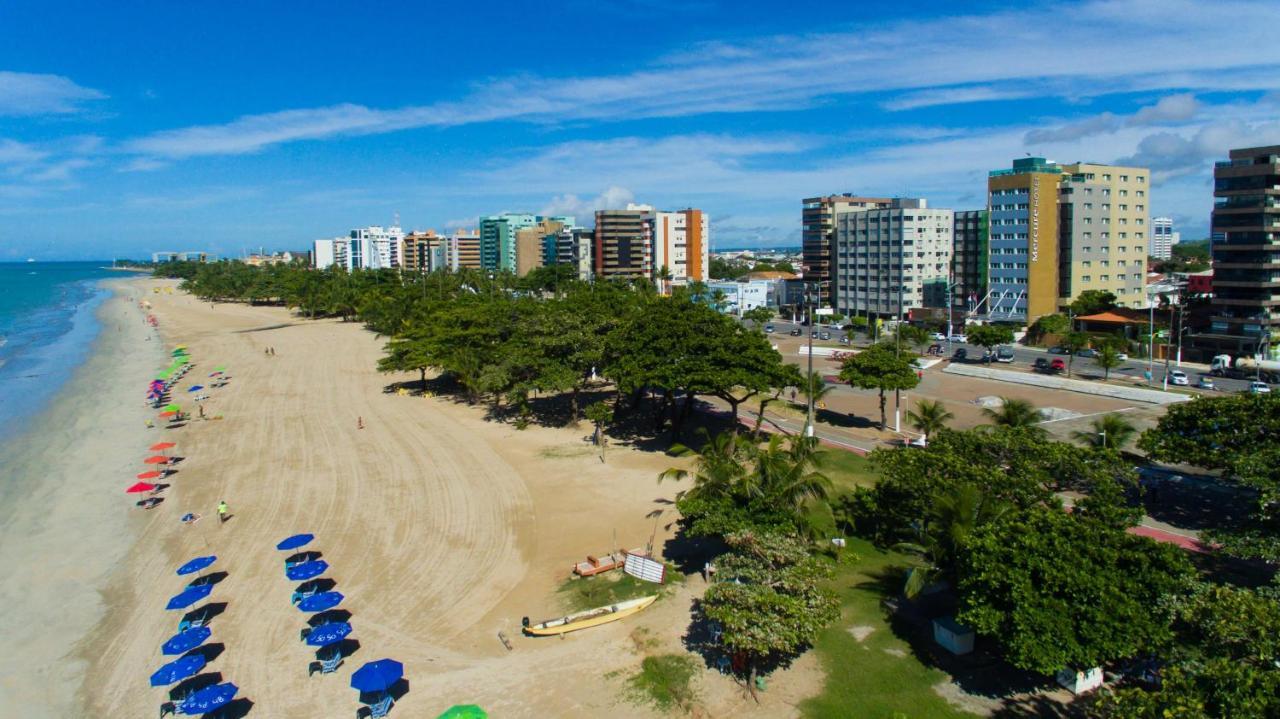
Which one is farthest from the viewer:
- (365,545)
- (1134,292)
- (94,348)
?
(1134,292)

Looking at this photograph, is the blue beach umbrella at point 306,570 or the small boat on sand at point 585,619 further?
the blue beach umbrella at point 306,570

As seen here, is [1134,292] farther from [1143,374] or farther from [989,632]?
[989,632]

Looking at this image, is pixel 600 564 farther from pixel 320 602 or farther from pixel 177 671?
pixel 177 671

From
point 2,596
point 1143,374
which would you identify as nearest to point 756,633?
point 2,596

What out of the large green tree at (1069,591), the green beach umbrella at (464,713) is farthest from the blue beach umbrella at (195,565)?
the large green tree at (1069,591)

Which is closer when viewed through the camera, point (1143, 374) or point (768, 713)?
point (768, 713)

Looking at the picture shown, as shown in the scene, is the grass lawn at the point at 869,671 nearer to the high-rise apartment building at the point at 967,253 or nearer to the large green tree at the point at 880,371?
the large green tree at the point at 880,371
